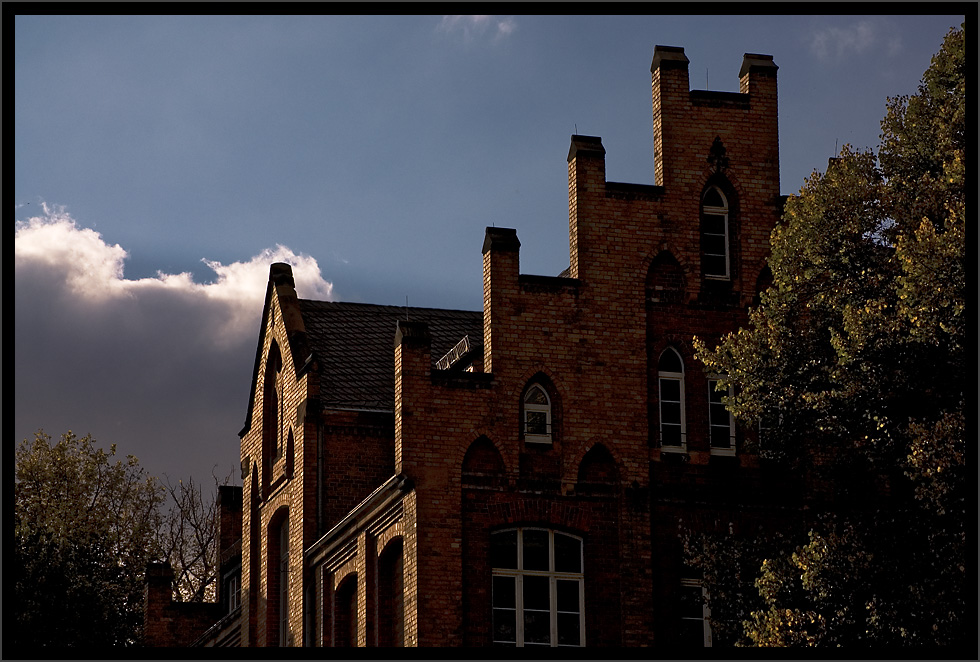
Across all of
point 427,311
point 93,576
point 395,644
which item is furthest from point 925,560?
point 93,576

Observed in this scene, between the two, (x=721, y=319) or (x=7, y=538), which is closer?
(x=7, y=538)

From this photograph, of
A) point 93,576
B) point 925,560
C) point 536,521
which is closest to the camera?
point 925,560

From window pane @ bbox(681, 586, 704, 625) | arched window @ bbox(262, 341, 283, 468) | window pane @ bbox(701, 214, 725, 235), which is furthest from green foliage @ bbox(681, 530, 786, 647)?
arched window @ bbox(262, 341, 283, 468)

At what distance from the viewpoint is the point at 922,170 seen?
88.3 ft

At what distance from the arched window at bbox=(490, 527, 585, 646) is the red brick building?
3cm

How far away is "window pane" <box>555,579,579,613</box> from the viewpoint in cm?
2909

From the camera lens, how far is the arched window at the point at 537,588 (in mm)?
28781

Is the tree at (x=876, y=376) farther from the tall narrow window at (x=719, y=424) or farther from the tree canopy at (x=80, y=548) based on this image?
the tree canopy at (x=80, y=548)

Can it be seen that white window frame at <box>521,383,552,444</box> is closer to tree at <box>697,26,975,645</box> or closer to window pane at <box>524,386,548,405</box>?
window pane at <box>524,386,548,405</box>

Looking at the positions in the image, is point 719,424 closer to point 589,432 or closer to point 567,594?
point 589,432

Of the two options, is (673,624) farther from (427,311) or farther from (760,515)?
(427,311)

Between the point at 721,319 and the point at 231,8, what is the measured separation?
1277cm

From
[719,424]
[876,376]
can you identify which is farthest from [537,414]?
[876,376]

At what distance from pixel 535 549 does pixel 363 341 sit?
30.4 feet
